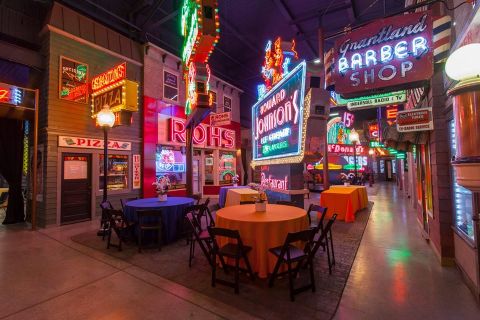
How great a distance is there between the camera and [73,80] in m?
8.04

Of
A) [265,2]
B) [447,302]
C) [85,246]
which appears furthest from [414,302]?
[265,2]

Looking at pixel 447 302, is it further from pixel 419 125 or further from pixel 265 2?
pixel 265 2

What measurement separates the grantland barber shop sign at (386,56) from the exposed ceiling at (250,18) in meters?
4.31

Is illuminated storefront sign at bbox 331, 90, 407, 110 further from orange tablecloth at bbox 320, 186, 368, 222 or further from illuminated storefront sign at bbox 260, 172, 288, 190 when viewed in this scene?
illuminated storefront sign at bbox 260, 172, 288, 190

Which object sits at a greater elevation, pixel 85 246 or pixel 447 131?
pixel 447 131

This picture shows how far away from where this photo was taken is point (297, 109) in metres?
4.48

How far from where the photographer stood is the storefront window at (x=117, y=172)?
887cm

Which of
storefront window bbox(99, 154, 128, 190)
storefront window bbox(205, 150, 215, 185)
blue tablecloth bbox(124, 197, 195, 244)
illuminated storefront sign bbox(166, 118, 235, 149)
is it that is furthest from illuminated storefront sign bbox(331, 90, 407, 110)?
storefront window bbox(205, 150, 215, 185)

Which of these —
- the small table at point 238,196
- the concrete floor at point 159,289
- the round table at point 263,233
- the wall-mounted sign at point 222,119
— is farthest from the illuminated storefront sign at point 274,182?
the wall-mounted sign at point 222,119

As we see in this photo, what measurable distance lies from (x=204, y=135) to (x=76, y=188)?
6348 millimetres

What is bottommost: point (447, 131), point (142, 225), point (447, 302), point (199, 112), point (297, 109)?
point (447, 302)

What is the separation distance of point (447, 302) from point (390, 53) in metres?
3.58

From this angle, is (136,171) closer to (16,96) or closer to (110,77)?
(110,77)

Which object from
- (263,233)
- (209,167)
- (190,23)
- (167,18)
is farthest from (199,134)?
(263,233)
